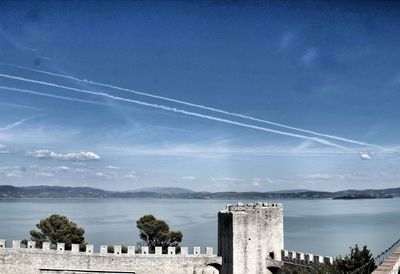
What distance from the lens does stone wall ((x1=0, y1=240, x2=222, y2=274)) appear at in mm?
18781

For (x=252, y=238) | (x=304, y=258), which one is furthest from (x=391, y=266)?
(x=252, y=238)

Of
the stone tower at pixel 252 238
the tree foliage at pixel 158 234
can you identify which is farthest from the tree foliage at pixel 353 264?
the tree foliage at pixel 158 234

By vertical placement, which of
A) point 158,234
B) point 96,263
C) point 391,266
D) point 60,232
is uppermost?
point 391,266

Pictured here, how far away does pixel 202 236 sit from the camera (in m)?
49.9

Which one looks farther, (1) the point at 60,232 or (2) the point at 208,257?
(1) the point at 60,232

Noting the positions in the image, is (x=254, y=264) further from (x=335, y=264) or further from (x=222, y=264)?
(x=335, y=264)

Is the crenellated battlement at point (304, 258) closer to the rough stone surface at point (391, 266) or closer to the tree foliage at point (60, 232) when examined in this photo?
the rough stone surface at point (391, 266)

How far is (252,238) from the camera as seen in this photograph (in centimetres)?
1795

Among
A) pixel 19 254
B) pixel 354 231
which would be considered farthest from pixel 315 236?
pixel 19 254

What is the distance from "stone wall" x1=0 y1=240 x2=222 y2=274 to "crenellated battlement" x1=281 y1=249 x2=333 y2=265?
2.76m

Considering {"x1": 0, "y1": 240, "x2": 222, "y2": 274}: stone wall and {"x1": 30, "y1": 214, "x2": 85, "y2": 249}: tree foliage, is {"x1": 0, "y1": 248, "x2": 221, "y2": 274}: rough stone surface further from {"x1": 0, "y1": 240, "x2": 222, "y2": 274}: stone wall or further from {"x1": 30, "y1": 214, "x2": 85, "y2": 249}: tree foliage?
{"x1": 30, "y1": 214, "x2": 85, "y2": 249}: tree foliage

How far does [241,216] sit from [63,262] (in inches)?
283

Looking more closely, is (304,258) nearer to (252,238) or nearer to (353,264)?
(252,238)

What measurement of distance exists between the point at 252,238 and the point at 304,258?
2426mm
